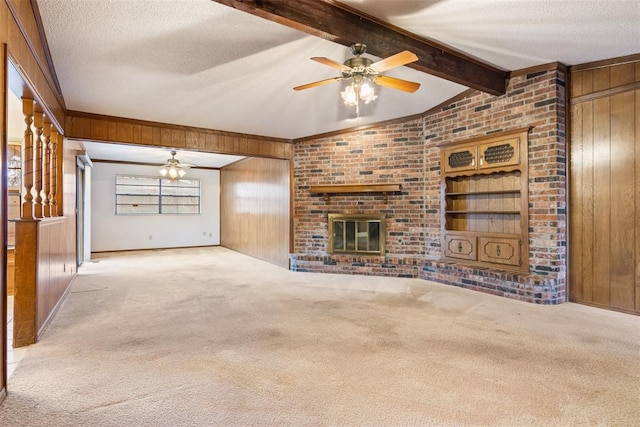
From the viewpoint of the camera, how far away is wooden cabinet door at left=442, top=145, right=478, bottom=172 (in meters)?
4.53

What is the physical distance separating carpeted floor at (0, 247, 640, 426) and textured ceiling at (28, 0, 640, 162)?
95.4 inches

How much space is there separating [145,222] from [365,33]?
844 cm

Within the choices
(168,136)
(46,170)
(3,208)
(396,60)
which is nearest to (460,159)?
(396,60)

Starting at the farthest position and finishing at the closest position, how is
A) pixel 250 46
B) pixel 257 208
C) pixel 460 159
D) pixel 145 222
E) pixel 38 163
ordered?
pixel 145 222 → pixel 257 208 → pixel 460 159 → pixel 38 163 → pixel 250 46

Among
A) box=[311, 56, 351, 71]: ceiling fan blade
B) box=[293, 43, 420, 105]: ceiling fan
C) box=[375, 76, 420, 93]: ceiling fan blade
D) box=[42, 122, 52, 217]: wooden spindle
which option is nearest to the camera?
box=[311, 56, 351, 71]: ceiling fan blade

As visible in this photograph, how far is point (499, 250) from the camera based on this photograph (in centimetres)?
429

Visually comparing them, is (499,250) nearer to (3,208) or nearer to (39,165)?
(3,208)

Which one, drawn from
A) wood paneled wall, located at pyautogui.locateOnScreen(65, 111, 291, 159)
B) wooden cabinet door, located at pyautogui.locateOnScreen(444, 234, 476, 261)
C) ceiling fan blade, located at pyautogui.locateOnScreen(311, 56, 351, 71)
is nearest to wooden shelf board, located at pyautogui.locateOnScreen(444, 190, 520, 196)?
wooden cabinet door, located at pyautogui.locateOnScreen(444, 234, 476, 261)

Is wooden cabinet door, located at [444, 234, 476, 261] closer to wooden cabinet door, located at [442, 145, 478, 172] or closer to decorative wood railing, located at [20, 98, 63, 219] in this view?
wooden cabinet door, located at [442, 145, 478, 172]

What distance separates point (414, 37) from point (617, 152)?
2353mm

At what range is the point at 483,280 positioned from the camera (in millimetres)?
4367

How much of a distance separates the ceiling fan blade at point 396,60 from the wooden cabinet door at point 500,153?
2149 millimetres

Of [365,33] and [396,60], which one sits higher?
[365,33]

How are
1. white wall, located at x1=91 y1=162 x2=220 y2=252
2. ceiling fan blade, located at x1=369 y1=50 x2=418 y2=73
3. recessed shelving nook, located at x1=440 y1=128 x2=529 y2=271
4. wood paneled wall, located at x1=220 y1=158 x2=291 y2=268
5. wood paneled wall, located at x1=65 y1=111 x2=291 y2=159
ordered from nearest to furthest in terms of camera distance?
Result: ceiling fan blade, located at x1=369 y1=50 x2=418 y2=73, recessed shelving nook, located at x1=440 y1=128 x2=529 y2=271, wood paneled wall, located at x1=65 y1=111 x2=291 y2=159, wood paneled wall, located at x1=220 y1=158 x2=291 y2=268, white wall, located at x1=91 y1=162 x2=220 y2=252
